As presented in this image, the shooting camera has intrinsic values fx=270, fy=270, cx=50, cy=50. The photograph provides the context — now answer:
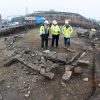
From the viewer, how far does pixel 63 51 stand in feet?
51.0

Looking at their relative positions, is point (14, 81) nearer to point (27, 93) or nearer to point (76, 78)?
point (27, 93)

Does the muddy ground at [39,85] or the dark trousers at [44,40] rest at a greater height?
the dark trousers at [44,40]

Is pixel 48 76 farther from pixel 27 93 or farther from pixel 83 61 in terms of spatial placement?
pixel 83 61

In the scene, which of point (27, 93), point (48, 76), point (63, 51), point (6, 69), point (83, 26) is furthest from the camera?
point (83, 26)

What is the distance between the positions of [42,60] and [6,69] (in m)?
1.80

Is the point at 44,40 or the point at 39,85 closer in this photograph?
the point at 39,85

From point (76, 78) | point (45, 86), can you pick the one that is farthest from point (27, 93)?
point (76, 78)

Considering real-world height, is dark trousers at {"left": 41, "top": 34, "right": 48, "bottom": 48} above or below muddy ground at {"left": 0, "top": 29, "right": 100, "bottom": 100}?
above

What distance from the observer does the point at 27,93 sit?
1088cm

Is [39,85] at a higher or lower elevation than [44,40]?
lower

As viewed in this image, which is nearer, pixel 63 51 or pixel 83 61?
pixel 83 61

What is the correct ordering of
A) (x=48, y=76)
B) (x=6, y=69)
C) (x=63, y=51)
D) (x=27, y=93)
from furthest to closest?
1. (x=63, y=51)
2. (x=6, y=69)
3. (x=48, y=76)
4. (x=27, y=93)

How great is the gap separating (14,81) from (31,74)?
840 millimetres

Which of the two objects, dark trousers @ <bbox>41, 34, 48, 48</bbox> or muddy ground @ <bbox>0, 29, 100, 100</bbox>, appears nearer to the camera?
muddy ground @ <bbox>0, 29, 100, 100</bbox>
